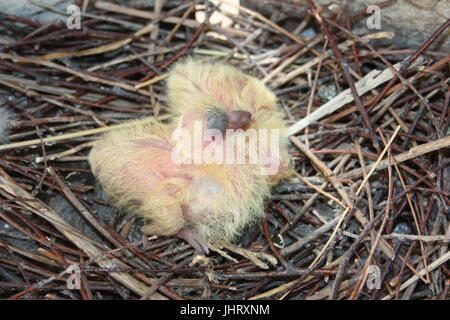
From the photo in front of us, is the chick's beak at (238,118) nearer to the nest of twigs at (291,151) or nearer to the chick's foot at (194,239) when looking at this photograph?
the nest of twigs at (291,151)
